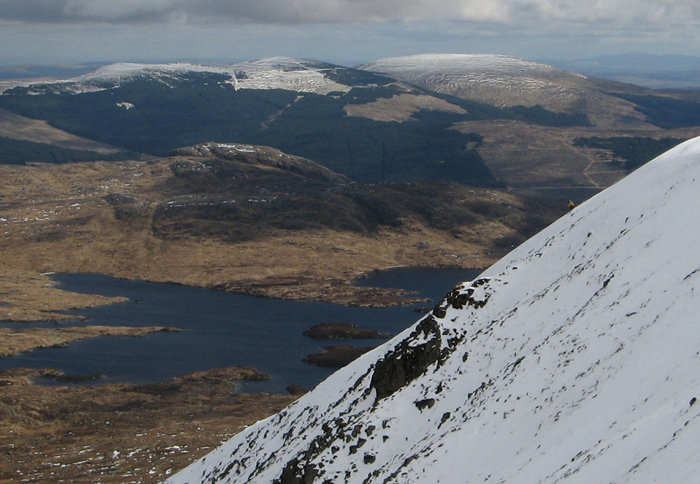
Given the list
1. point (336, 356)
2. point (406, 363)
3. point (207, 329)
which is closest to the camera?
point (406, 363)

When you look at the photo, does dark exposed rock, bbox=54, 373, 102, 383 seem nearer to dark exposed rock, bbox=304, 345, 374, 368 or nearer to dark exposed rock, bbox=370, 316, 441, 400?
dark exposed rock, bbox=304, 345, 374, 368

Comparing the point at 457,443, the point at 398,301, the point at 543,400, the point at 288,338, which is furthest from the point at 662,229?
the point at 398,301

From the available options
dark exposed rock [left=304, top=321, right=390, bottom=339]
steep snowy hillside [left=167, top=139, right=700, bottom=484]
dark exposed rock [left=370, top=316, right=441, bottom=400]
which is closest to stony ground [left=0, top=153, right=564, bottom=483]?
steep snowy hillside [left=167, top=139, right=700, bottom=484]

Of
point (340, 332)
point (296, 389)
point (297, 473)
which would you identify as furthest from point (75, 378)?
point (297, 473)

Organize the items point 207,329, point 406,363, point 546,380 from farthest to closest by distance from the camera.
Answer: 1. point 207,329
2. point 406,363
3. point 546,380

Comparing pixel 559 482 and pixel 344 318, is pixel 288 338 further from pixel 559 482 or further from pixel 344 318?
pixel 559 482

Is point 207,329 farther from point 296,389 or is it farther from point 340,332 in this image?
point 296,389
